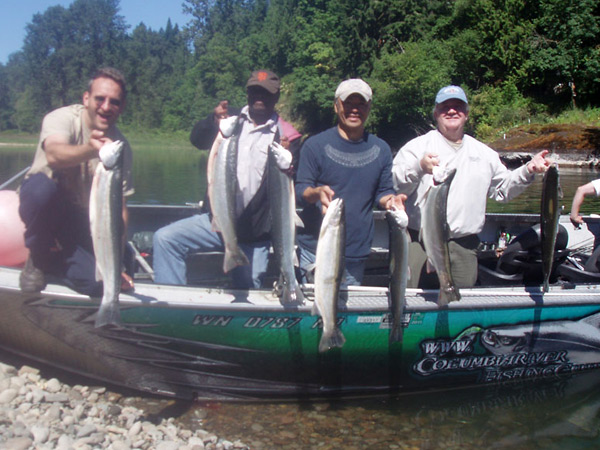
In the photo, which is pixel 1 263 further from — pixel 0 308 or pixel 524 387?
pixel 524 387

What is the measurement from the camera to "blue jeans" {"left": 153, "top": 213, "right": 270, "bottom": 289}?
14.4 ft

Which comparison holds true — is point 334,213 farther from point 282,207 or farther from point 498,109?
point 498,109

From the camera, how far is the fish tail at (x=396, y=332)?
434 centimetres

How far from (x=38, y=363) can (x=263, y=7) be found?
3601 inches

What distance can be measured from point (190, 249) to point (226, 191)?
42.7 inches

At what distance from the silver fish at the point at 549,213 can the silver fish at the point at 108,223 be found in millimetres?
3151

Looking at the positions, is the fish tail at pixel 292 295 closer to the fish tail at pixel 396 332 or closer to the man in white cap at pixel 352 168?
the man in white cap at pixel 352 168

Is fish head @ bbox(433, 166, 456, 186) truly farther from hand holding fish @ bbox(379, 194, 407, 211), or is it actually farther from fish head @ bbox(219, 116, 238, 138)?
fish head @ bbox(219, 116, 238, 138)

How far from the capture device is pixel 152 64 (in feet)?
293

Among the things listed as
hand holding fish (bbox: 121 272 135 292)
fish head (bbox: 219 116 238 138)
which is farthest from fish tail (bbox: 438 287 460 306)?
hand holding fish (bbox: 121 272 135 292)

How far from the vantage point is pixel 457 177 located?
4.56m

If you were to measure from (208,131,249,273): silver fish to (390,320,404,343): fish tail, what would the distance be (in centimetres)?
145

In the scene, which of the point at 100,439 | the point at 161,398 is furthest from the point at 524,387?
the point at 100,439

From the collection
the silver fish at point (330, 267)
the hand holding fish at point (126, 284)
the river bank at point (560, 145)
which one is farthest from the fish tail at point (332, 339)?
the river bank at point (560, 145)
